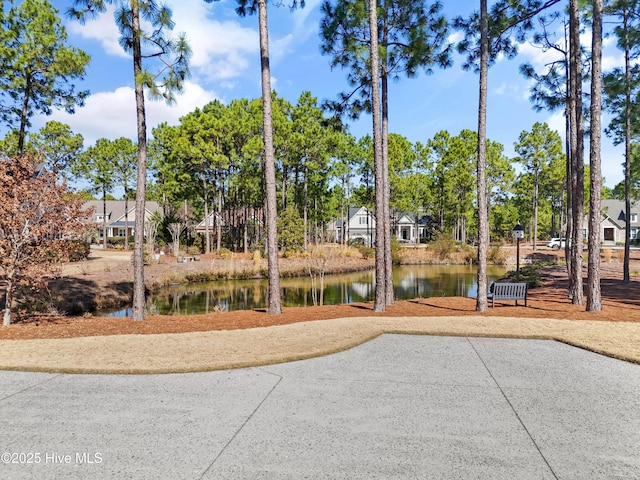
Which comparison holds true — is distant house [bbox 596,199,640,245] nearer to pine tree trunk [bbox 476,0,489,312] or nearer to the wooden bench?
the wooden bench

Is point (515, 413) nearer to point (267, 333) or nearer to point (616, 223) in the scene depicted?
point (267, 333)

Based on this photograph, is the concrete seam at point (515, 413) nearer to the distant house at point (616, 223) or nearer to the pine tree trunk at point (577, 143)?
the pine tree trunk at point (577, 143)

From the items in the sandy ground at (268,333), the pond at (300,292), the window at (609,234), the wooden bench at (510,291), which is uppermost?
the window at (609,234)

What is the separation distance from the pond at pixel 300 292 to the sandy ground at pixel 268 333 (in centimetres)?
403

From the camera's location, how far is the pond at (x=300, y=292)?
1641 cm

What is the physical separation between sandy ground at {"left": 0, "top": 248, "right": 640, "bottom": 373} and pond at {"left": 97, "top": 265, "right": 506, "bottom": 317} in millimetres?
4029

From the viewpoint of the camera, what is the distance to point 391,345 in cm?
725

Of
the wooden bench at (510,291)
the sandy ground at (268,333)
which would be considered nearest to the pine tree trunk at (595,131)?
the wooden bench at (510,291)

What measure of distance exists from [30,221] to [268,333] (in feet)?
20.5

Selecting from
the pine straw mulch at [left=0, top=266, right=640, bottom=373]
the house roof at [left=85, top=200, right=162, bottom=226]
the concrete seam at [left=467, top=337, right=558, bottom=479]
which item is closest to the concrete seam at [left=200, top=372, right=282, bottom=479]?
the pine straw mulch at [left=0, top=266, right=640, bottom=373]

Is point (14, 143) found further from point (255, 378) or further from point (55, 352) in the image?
point (255, 378)

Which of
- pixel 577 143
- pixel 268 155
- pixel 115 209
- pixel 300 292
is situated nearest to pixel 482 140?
pixel 577 143

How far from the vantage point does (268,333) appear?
8297 mm

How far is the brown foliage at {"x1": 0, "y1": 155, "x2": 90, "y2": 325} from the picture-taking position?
29.0 feet
